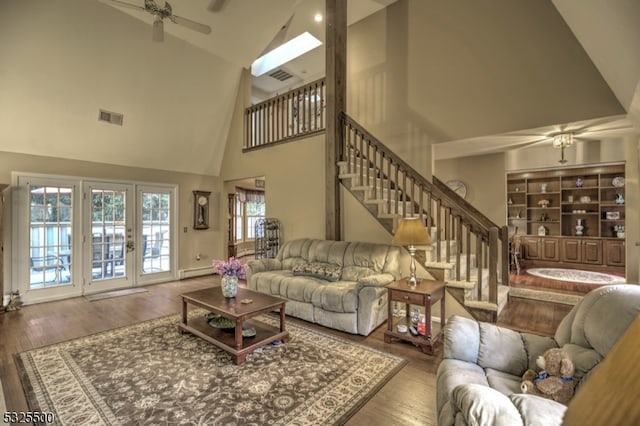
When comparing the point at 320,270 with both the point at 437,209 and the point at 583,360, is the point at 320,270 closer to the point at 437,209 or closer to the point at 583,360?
the point at 437,209

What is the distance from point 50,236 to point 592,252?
1115 cm

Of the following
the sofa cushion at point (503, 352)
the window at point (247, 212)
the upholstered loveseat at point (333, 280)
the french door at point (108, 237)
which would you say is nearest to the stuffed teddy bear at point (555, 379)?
the sofa cushion at point (503, 352)

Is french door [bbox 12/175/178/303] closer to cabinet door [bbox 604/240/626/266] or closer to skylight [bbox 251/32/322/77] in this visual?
skylight [bbox 251/32/322/77]

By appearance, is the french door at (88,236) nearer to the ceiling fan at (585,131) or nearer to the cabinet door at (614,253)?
the ceiling fan at (585,131)

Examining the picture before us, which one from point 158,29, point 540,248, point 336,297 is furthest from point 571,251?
point 158,29

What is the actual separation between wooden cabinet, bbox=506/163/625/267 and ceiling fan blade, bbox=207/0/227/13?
24.8 feet

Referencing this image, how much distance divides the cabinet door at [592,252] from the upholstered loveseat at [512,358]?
7.11 meters

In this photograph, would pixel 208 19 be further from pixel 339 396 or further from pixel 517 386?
pixel 517 386

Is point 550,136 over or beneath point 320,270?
over

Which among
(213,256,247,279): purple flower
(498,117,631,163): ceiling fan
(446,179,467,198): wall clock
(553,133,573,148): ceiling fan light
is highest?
(498,117,631,163): ceiling fan

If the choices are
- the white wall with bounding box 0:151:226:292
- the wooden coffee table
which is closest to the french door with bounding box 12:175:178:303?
the white wall with bounding box 0:151:226:292

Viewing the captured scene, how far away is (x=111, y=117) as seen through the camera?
16.4ft

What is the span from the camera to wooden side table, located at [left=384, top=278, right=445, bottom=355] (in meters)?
2.97

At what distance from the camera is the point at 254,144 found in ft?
21.1
